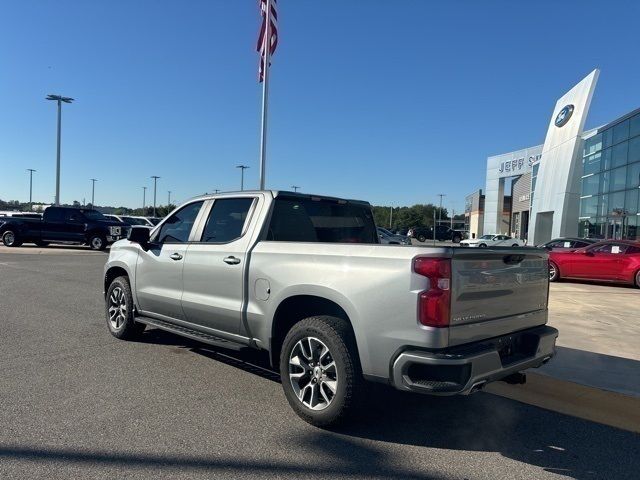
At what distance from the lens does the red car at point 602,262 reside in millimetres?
14430

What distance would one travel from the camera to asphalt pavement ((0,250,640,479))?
3453 millimetres

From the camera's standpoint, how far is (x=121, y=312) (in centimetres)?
672

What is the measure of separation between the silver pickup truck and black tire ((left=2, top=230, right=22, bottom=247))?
2136 centimetres

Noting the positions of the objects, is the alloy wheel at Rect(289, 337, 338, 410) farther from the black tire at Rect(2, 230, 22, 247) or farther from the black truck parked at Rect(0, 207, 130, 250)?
the black tire at Rect(2, 230, 22, 247)

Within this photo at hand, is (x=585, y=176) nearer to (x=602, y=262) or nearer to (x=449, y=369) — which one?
(x=602, y=262)

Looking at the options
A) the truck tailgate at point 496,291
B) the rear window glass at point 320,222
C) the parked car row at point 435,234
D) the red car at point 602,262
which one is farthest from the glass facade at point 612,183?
the truck tailgate at point 496,291

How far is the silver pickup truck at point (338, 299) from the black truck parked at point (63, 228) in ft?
63.7

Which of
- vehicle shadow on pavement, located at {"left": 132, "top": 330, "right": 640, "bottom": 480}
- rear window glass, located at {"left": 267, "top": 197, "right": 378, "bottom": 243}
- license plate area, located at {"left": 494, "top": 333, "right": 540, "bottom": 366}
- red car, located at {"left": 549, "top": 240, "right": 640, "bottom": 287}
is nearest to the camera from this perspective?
vehicle shadow on pavement, located at {"left": 132, "top": 330, "right": 640, "bottom": 480}

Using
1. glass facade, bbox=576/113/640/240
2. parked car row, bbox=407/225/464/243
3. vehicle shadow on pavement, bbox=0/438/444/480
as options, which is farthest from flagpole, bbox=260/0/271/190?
parked car row, bbox=407/225/464/243

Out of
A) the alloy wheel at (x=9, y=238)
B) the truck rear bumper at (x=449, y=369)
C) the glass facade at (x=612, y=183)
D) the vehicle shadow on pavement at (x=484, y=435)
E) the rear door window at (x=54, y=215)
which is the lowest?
the vehicle shadow on pavement at (x=484, y=435)

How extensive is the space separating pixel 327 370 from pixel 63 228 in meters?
22.7

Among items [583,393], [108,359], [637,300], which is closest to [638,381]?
[583,393]

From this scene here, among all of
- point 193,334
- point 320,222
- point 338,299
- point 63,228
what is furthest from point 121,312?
point 63,228

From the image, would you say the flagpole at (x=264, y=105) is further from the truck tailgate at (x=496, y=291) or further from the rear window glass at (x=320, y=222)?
the truck tailgate at (x=496, y=291)
